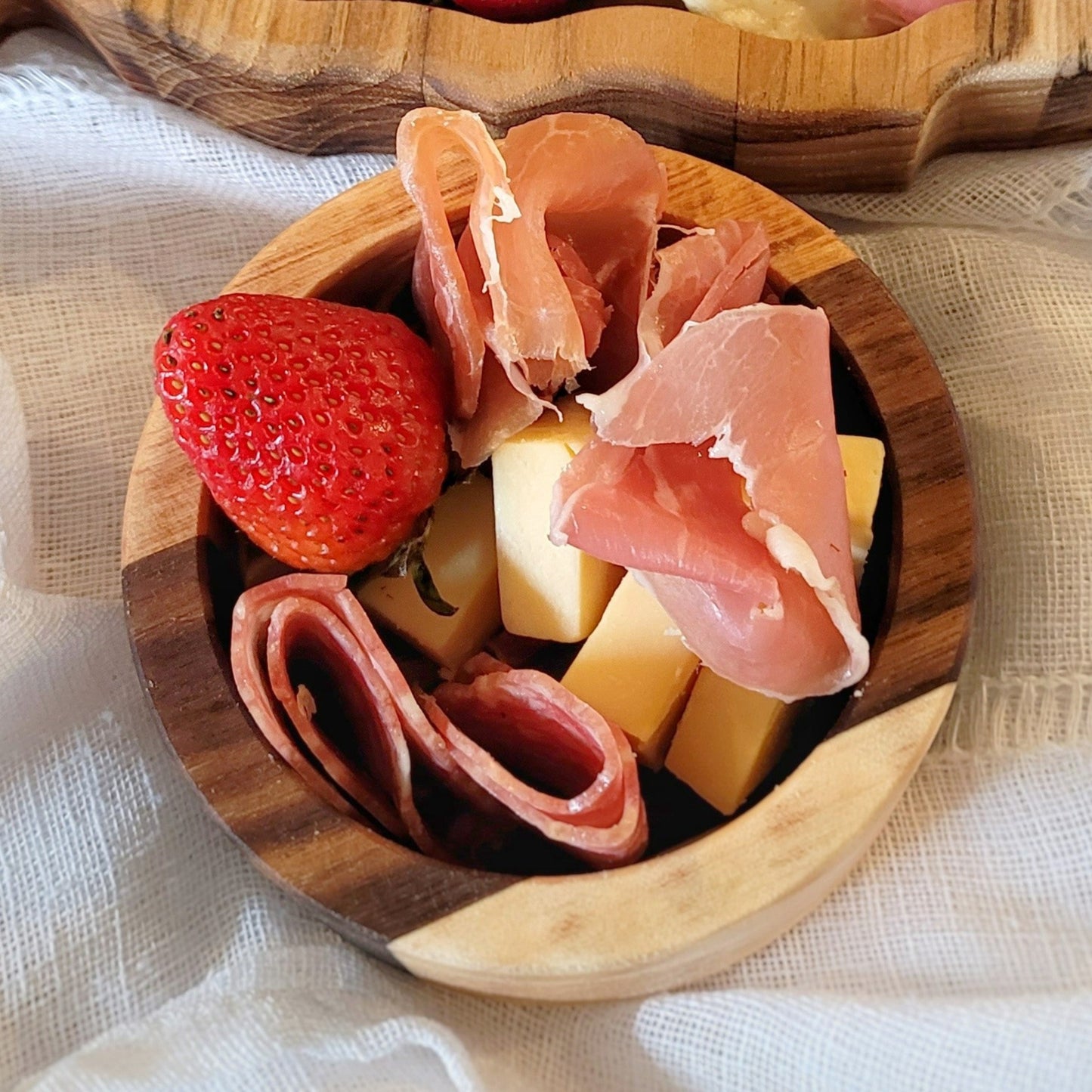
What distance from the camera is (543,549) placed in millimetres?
762

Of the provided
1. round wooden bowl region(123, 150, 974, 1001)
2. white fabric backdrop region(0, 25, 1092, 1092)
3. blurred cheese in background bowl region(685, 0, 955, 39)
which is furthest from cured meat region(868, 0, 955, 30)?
round wooden bowl region(123, 150, 974, 1001)

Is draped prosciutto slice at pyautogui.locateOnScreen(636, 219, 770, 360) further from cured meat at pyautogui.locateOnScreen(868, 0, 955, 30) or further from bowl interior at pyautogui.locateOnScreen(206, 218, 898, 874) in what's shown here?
cured meat at pyautogui.locateOnScreen(868, 0, 955, 30)

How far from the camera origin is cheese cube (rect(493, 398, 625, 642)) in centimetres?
75

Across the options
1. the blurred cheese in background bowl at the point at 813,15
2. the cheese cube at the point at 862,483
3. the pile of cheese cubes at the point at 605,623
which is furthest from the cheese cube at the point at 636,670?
the blurred cheese in background bowl at the point at 813,15

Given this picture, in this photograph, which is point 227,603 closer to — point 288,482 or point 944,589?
point 288,482

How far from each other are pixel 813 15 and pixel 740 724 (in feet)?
2.05

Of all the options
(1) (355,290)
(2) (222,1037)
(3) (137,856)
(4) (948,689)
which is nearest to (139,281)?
(1) (355,290)

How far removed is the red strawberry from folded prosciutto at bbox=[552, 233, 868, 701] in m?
0.12

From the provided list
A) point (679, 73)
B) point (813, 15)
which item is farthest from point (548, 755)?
point (813, 15)

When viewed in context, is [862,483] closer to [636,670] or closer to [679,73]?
[636,670]

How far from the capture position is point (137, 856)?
78 cm

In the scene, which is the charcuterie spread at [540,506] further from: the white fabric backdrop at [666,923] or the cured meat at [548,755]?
the white fabric backdrop at [666,923]

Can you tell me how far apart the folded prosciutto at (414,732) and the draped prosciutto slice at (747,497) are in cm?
9

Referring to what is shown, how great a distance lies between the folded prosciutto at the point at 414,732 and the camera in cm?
70
